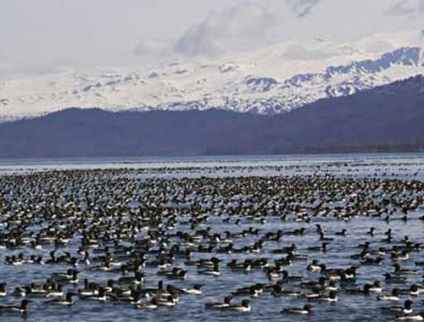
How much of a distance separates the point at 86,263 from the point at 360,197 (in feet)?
150

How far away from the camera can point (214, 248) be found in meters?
58.8

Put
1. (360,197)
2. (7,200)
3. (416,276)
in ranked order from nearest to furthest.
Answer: (416,276)
(360,197)
(7,200)

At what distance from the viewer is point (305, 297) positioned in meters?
43.4

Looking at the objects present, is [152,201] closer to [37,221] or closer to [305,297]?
[37,221]

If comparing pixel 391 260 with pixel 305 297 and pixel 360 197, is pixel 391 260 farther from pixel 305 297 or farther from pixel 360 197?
pixel 360 197

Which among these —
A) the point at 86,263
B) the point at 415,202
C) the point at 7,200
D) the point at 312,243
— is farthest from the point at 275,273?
the point at 7,200

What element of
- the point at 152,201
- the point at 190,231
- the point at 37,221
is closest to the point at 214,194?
the point at 152,201

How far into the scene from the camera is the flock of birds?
1725 inches

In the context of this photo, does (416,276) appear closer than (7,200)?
Yes

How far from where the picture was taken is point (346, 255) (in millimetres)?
55781

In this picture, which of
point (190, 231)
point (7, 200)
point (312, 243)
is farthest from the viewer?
point (7, 200)

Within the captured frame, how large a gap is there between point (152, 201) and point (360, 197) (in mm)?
15740

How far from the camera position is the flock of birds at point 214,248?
43812 millimetres

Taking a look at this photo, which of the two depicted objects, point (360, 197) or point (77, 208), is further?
point (360, 197)
